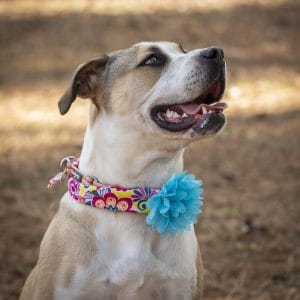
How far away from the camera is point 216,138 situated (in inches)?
316

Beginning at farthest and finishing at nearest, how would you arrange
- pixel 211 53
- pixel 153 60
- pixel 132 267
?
pixel 153 60, pixel 211 53, pixel 132 267

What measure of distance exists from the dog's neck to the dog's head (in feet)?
0.22

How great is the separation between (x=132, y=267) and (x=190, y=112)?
1.02 m

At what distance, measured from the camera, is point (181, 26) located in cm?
1152

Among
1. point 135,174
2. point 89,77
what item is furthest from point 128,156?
point 89,77

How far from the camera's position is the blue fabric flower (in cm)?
355

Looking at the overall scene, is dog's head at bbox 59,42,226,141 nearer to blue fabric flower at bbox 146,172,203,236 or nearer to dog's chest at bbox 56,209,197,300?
blue fabric flower at bbox 146,172,203,236

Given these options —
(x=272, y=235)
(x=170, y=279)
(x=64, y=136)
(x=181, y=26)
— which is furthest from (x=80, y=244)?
(x=181, y=26)

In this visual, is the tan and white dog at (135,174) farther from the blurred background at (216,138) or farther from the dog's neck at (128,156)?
the blurred background at (216,138)

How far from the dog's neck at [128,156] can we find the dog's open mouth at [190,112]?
5.1 inches

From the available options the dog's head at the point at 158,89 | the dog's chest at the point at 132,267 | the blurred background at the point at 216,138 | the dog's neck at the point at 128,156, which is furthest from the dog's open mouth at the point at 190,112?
the blurred background at the point at 216,138

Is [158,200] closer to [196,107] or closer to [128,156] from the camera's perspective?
[128,156]

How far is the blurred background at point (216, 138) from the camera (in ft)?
17.8

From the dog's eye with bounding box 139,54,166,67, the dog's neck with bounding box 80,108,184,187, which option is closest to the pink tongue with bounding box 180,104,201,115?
the dog's neck with bounding box 80,108,184,187
